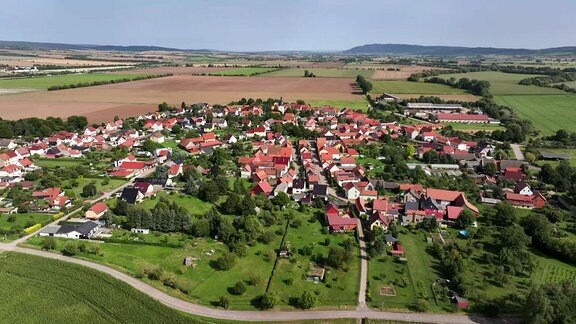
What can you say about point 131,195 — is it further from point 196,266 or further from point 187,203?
point 196,266

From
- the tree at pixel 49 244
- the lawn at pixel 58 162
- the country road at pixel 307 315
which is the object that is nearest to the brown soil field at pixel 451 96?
the lawn at pixel 58 162

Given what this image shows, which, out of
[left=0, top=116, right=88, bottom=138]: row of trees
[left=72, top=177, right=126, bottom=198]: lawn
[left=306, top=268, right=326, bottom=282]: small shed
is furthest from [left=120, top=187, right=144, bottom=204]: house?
[left=0, top=116, right=88, bottom=138]: row of trees

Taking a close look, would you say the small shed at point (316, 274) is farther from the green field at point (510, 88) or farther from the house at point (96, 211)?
the green field at point (510, 88)

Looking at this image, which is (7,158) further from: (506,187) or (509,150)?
(509,150)

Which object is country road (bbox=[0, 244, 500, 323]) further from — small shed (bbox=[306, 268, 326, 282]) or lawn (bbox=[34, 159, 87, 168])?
lawn (bbox=[34, 159, 87, 168])

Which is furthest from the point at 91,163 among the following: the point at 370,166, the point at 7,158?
the point at 370,166

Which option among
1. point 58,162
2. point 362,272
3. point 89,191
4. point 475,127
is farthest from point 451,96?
point 89,191

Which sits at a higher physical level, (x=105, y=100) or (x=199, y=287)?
(x=105, y=100)
